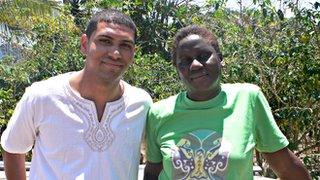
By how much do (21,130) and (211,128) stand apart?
772mm

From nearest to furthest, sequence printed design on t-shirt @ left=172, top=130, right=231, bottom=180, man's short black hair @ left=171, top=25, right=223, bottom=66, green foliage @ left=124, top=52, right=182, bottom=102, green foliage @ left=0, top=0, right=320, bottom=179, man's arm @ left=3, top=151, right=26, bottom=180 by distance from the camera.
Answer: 1. printed design on t-shirt @ left=172, top=130, right=231, bottom=180
2. man's short black hair @ left=171, top=25, right=223, bottom=66
3. man's arm @ left=3, top=151, right=26, bottom=180
4. green foliage @ left=0, top=0, right=320, bottom=179
5. green foliage @ left=124, top=52, right=182, bottom=102

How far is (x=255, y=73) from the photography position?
563 centimetres

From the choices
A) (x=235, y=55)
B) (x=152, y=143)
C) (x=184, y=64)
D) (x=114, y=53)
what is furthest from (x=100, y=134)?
(x=235, y=55)

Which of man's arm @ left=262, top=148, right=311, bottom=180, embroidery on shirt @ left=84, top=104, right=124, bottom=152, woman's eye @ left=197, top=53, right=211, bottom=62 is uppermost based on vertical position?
woman's eye @ left=197, top=53, right=211, bottom=62

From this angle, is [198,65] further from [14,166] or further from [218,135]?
[14,166]

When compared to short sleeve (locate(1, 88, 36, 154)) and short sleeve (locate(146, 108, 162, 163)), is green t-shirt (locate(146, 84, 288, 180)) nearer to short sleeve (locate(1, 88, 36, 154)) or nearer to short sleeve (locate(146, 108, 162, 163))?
short sleeve (locate(146, 108, 162, 163))

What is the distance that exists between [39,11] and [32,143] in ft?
32.9

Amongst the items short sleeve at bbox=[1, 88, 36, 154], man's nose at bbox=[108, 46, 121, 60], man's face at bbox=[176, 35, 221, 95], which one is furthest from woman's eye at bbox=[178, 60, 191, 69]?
short sleeve at bbox=[1, 88, 36, 154]

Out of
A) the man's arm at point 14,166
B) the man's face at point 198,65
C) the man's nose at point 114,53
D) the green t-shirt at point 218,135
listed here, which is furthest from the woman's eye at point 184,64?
the man's arm at point 14,166

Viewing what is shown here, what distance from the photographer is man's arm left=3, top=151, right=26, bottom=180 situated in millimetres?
2320

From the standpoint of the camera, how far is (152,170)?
6.98 ft

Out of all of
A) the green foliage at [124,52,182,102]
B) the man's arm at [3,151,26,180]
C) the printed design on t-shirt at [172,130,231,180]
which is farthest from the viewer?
the green foliage at [124,52,182,102]

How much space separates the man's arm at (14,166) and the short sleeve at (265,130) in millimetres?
A: 1019

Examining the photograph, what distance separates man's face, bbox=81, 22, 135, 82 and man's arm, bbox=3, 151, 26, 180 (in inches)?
20.6
